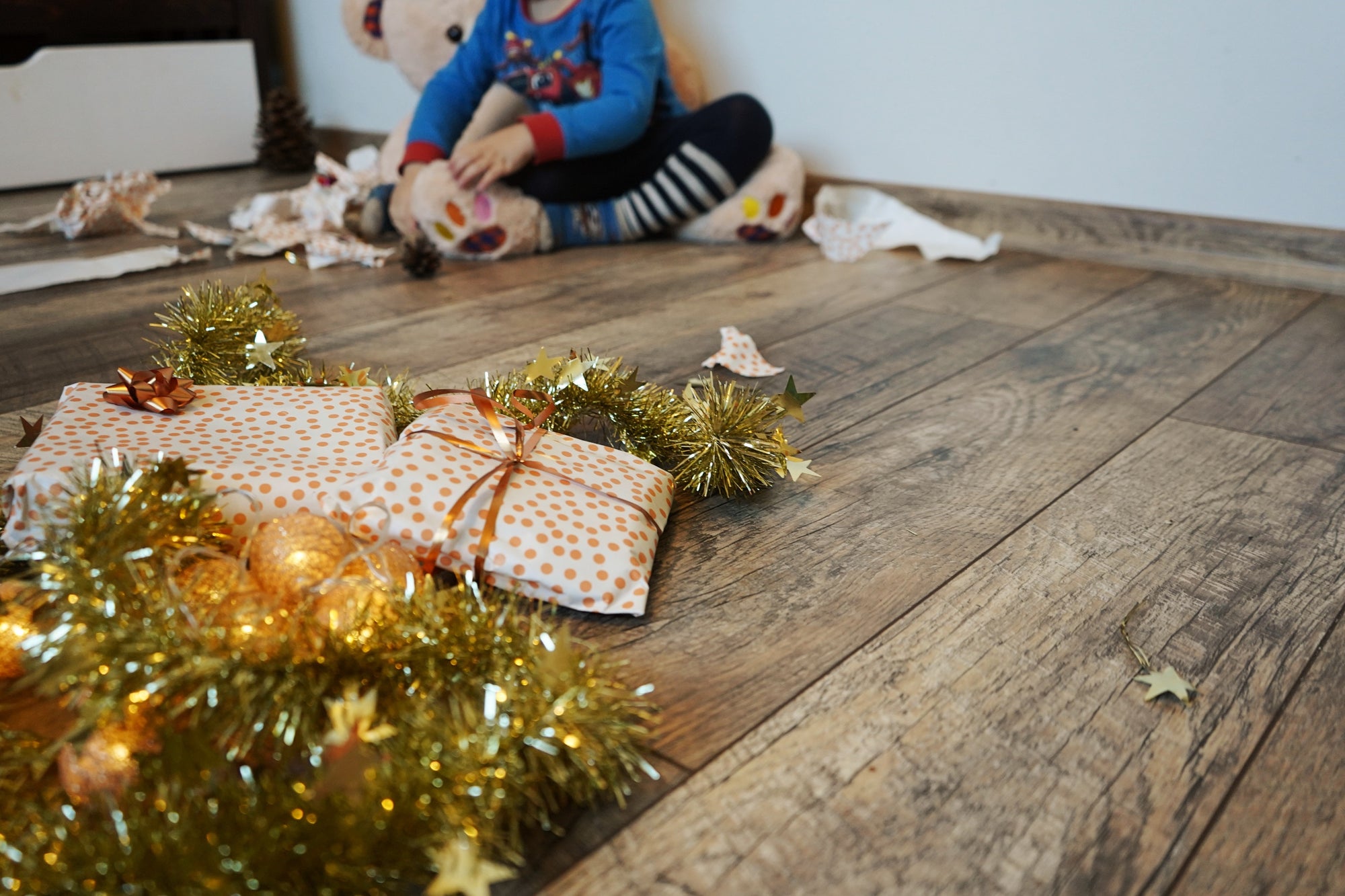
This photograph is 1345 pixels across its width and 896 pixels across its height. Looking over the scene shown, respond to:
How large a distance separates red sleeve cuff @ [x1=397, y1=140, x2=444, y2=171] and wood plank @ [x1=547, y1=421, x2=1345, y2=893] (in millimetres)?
1279

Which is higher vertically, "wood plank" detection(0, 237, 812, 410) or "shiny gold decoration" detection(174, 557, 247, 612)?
"shiny gold decoration" detection(174, 557, 247, 612)

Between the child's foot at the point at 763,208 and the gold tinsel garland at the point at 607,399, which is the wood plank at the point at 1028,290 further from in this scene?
the gold tinsel garland at the point at 607,399

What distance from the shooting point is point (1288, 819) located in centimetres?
51

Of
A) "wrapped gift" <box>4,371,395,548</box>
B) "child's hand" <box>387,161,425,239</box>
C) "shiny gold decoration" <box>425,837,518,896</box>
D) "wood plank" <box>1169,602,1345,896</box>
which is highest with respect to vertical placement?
"wrapped gift" <box>4,371,395,548</box>

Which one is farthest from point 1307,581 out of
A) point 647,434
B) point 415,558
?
point 415,558

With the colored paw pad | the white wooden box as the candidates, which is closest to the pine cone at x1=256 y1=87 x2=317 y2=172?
the white wooden box

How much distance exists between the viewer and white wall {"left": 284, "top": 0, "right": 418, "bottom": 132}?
8.16 feet

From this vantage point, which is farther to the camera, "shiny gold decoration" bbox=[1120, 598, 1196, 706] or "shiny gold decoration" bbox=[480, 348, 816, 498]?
"shiny gold decoration" bbox=[480, 348, 816, 498]

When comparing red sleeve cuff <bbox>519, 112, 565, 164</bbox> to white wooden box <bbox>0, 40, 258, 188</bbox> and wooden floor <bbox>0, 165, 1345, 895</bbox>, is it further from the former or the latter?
white wooden box <bbox>0, 40, 258, 188</bbox>

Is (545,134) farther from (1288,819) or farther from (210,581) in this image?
(1288,819)

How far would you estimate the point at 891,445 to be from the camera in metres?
0.94

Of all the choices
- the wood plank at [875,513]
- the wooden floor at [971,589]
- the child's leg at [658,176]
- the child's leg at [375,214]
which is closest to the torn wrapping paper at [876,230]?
the child's leg at [658,176]

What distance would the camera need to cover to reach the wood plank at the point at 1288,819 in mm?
474

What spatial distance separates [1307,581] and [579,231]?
1.33 m
